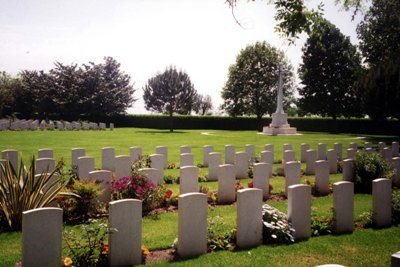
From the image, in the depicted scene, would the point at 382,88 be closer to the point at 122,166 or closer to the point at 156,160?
the point at 156,160

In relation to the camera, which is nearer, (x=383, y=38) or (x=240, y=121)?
(x=383, y=38)

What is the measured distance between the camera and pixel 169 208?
332 inches

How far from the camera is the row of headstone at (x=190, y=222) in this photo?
4.33 metres

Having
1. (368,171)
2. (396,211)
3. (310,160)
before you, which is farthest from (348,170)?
(396,211)

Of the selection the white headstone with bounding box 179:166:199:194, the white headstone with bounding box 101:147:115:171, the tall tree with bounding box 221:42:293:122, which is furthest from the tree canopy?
the white headstone with bounding box 179:166:199:194

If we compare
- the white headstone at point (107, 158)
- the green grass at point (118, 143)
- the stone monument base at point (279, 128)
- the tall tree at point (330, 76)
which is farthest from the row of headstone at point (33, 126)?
the tall tree at point (330, 76)

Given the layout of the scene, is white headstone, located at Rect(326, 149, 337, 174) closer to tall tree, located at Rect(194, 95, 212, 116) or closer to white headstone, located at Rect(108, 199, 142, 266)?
white headstone, located at Rect(108, 199, 142, 266)

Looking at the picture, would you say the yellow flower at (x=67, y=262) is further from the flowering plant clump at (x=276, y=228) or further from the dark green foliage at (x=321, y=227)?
the dark green foliage at (x=321, y=227)

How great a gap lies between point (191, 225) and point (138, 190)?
2.60m

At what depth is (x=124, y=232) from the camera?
4.97m

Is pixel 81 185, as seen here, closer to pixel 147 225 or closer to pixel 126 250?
pixel 147 225

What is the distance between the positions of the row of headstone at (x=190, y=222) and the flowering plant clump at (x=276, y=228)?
5.5 inches

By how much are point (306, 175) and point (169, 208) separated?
663 cm

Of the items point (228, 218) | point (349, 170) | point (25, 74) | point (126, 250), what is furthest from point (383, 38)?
point (25, 74)
